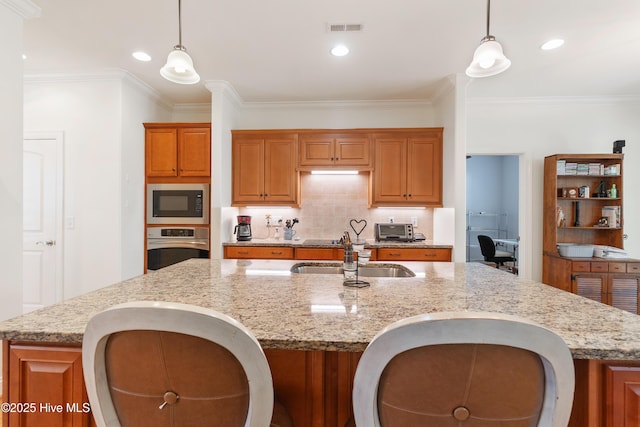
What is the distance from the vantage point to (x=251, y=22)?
2.38 m

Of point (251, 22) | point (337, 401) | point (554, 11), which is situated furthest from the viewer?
point (251, 22)

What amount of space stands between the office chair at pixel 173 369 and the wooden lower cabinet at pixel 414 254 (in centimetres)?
294

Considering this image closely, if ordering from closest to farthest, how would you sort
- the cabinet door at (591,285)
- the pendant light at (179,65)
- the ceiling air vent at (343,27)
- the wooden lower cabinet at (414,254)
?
the pendant light at (179,65) < the ceiling air vent at (343,27) < the cabinet door at (591,285) < the wooden lower cabinet at (414,254)

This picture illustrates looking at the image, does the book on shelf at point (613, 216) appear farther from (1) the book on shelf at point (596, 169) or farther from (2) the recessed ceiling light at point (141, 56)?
(2) the recessed ceiling light at point (141, 56)

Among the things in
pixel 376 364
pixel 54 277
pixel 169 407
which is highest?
pixel 376 364

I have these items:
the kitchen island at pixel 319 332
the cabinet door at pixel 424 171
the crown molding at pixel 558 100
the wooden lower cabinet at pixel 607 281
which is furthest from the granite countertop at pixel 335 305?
the crown molding at pixel 558 100

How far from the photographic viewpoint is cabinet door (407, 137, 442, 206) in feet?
12.3

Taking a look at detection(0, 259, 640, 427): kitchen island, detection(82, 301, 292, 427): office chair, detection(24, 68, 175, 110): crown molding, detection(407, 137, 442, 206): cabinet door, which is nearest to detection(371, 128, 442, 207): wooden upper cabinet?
detection(407, 137, 442, 206): cabinet door

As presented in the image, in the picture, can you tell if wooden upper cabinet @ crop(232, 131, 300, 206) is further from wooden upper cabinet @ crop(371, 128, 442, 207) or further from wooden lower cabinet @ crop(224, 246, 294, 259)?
wooden upper cabinet @ crop(371, 128, 442, 207)

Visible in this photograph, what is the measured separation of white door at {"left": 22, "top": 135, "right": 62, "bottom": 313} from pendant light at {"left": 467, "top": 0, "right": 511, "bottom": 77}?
3980 mm

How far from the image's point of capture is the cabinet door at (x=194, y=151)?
369 cm

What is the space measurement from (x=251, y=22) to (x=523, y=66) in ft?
8.70

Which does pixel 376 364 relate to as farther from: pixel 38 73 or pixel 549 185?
pixel 38 73

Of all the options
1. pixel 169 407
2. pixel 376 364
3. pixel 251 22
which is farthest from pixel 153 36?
pixel 376 364
